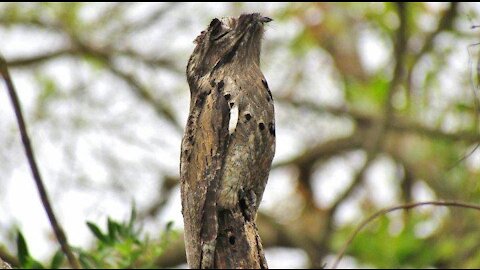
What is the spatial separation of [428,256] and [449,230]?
1469mm

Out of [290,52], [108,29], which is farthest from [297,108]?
[108,29]

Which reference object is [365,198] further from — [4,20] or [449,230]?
[4,20]

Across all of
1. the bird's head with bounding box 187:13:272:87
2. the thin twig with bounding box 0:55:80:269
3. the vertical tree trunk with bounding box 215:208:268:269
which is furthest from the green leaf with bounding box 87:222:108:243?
the vertical tree trunk with bounding box 215:208:268:269

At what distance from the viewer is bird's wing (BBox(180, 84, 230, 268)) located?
10.4 feet

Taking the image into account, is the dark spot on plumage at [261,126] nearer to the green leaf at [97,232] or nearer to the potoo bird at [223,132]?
the potoo bird at [223,132]

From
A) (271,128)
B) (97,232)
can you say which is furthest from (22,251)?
(271,128)

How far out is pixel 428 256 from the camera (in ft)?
23.2

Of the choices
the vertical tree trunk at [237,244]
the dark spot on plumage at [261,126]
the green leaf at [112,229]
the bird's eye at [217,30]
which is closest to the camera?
the vertical tree trunk at [237,244]

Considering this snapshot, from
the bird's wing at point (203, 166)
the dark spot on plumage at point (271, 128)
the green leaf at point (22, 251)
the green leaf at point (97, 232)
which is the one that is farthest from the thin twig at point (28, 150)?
the green leaf at point (97, 232)

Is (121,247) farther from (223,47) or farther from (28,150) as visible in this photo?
(223,47)

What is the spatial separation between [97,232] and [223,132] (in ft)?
6.17

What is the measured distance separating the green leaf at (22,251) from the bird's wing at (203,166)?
1.56m

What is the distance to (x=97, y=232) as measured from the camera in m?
5.07

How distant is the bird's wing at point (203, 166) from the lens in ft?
10.4
